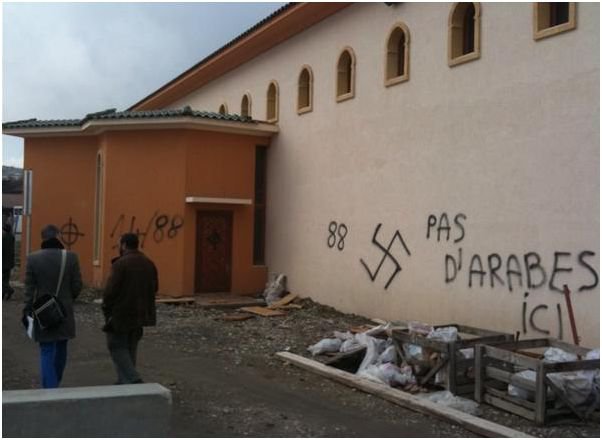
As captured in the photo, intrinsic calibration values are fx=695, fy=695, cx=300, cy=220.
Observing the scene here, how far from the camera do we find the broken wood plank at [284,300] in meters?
15.0

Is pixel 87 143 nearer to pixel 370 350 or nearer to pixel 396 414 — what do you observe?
pixel 370 350

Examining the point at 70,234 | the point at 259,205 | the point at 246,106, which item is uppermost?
the point at 246,106

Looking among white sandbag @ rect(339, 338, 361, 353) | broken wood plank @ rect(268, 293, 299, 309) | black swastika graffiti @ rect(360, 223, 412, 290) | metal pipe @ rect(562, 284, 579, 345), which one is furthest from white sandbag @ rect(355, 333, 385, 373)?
broken wood plank @ rect(268, 293, 299, 309)

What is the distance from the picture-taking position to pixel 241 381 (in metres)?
8.31

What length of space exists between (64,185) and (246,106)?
5284 millimetres

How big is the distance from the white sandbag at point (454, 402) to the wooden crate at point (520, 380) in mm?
132

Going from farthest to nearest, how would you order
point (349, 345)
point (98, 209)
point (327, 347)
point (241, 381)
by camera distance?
point (98, 209) < point (327, 347) < point (349, 345) < point (241, 381)

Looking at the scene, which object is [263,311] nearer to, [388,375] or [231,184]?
[231,184]

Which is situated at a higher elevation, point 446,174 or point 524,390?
point 446,174

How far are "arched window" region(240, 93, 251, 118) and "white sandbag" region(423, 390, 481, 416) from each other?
12533mm

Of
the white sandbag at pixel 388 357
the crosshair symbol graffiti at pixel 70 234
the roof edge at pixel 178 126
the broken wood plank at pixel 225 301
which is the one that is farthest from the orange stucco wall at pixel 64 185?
the white sandbag at pixel 388 357

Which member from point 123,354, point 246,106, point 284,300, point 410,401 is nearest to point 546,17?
point 410,401

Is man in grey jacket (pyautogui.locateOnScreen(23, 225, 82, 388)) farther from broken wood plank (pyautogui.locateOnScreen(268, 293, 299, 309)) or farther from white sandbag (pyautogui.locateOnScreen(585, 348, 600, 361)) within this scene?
broken wood plank (pyautogui.locateOnScreen(268, 293, 299, 309))

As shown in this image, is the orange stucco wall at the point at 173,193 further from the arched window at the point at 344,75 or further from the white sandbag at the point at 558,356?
the white sandbag at the point at 558,356
